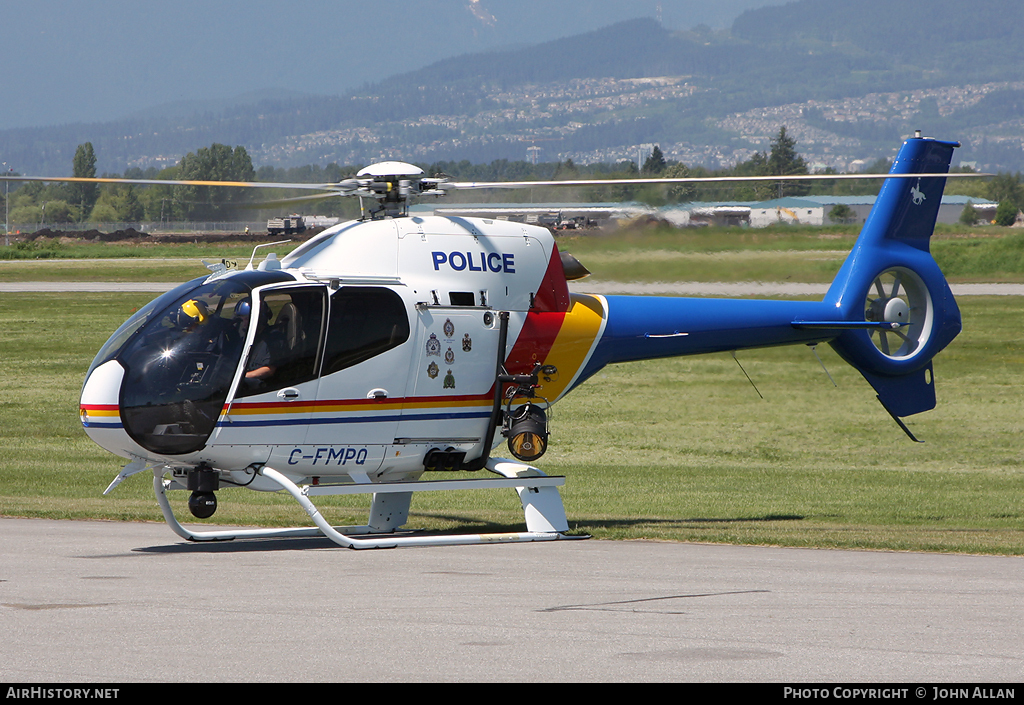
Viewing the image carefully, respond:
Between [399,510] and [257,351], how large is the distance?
9.33ft

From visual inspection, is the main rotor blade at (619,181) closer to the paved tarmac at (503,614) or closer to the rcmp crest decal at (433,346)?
the rcmp crest decal at (433,346)

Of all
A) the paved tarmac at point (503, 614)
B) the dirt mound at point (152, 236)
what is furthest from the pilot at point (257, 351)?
the dirt mound at point (152, 236)

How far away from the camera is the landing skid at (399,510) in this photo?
10.9 metres

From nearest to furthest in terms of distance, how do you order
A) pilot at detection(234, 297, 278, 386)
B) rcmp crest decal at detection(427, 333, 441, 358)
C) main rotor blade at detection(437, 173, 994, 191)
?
pilot at detection(234, 297, 278, 386) < main rotor blade at detection(437, 173, 994, 191) < rcmp crest decal at detection(427, 333, 441, 358)

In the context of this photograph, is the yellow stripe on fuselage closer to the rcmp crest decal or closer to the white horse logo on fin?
the rcmp crest decal

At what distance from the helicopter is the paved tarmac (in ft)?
2.88

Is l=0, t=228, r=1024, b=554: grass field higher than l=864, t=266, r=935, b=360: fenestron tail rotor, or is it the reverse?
l=864, t=266, r=935, b=360: fenestron tail rotor

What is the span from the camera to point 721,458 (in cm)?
2025

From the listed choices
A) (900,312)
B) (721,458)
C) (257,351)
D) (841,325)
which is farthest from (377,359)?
(721,458)

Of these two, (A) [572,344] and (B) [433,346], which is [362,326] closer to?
(B) [433,346]

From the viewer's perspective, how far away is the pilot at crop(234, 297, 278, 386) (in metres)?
10.5

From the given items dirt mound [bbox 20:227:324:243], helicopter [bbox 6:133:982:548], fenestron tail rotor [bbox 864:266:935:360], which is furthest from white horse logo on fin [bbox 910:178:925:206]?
dirt mound [bbox 20:227:324:243]

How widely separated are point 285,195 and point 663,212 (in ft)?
13.0

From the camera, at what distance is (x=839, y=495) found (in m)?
15.8
